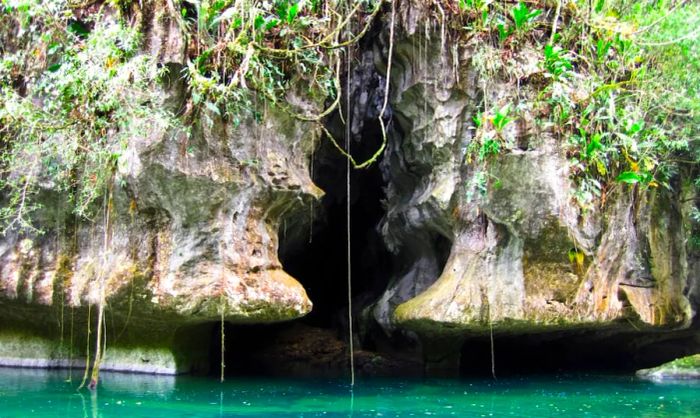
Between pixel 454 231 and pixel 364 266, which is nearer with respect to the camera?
pixel 454 231

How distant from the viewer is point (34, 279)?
8492 mm

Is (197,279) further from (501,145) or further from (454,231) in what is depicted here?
(501,145)

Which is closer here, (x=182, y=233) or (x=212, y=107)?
(x=212, y=107)

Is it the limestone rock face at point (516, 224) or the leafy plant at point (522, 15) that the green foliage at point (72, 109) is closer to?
the limestone rock face at point (516, 224)

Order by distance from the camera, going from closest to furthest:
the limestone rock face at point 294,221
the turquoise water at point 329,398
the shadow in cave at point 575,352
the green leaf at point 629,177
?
1. the turquoise water at point 329,398
2. the limestone rock face at point 294,221
3. the green leaf at point 629,177
4. the shadow in cave at point 575,352

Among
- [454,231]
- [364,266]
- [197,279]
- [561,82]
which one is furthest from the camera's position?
[364,266]

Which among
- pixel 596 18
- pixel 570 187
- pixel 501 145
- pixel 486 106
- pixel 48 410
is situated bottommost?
pixel 48 410

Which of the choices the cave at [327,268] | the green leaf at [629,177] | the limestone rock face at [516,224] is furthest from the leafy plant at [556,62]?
the cave at [327,268]

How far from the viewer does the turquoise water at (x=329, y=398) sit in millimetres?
6281

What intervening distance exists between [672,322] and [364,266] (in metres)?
6.06

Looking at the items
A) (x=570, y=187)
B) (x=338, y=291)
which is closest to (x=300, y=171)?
→ (x=570, y=187)

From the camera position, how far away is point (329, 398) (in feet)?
24.1

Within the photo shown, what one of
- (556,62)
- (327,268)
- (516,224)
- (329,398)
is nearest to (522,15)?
(556,62)

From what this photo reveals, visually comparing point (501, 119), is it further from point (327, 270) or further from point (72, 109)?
point (327, 270)
